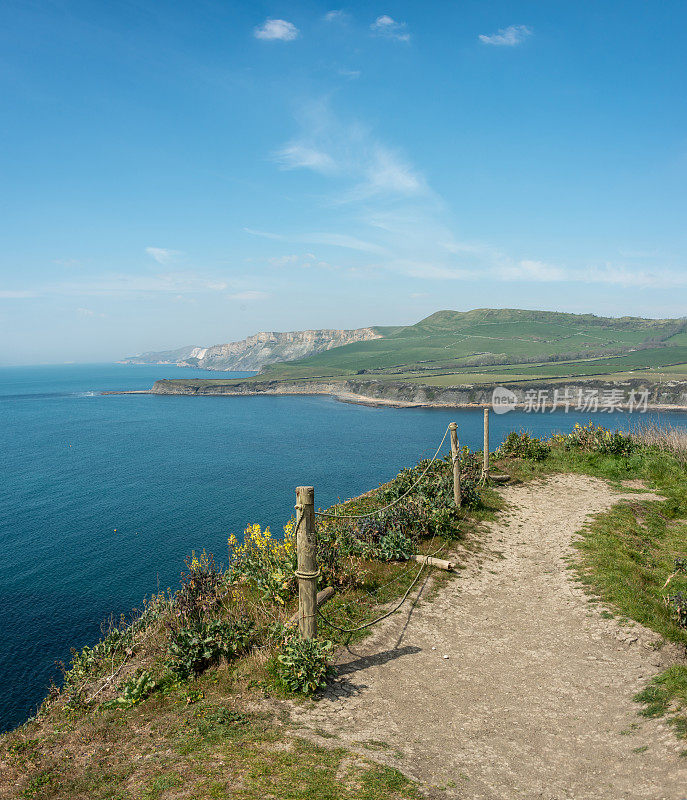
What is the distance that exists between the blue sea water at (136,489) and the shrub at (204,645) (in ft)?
48.7

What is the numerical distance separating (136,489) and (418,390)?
359 ft

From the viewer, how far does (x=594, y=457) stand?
22141 millimetres

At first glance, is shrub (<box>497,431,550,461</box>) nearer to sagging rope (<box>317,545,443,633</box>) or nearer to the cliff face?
sagging rope (<box>317,545,443,633</box>)

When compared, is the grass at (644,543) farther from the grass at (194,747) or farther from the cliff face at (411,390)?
the cliff face at (411,390)

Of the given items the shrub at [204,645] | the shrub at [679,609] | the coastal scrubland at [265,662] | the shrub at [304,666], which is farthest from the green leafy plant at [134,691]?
the shrub at [679,609]

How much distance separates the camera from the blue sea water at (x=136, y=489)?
A: 2625 centimetres

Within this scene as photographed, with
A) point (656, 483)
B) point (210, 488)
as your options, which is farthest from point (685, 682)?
point (210, 488)

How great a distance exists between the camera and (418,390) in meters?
151

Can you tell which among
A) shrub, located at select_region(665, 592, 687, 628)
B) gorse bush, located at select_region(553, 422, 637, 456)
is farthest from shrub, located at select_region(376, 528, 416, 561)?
gorse bush, located at select_region(553, 422, 637, 456)

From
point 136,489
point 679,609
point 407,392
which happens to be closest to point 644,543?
point 679,609

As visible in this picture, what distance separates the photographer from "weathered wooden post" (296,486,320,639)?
773 centimetres

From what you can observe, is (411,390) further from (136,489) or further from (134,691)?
(134,691)

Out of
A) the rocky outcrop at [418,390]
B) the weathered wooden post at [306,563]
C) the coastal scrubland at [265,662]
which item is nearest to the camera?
the coastal scrubland at [265,662]

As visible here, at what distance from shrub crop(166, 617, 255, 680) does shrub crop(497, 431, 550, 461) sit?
17055mm
